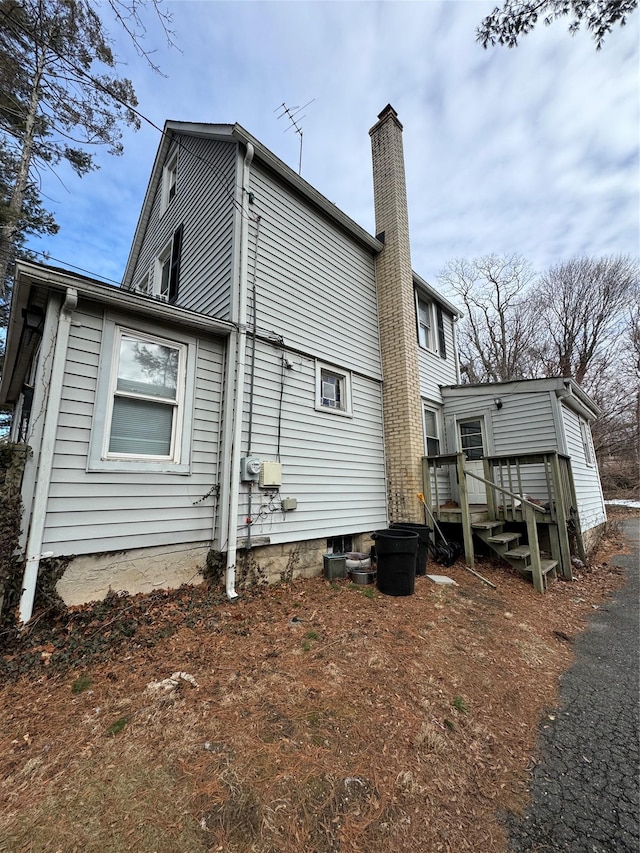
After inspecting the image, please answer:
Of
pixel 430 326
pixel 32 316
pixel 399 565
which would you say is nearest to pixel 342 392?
pixel 399 565

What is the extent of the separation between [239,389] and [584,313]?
24.5 m

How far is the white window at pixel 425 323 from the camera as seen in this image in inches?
384

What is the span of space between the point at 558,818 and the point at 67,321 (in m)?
5.54

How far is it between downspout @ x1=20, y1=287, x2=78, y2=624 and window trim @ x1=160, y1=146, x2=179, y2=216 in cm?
656

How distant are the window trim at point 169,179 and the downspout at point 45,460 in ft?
21.5

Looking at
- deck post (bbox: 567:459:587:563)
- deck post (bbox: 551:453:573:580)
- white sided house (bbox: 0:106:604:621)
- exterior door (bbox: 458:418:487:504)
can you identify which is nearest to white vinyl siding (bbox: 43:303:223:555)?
white sided house (bbox: 0:106:604:621)

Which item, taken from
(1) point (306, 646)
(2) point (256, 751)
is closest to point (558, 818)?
(2) point (256, 751)

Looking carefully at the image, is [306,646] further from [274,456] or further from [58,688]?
[274,456]

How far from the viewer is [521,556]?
18.9ft

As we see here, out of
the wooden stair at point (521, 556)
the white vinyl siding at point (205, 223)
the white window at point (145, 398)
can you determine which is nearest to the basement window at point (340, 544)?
the wooden stair at point (521, 556)

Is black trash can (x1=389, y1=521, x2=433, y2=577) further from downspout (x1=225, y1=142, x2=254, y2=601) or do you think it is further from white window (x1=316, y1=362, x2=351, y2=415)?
downspout (x1=225, y1=142, x2=254, y2=601)

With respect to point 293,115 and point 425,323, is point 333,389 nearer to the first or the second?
point 425,323

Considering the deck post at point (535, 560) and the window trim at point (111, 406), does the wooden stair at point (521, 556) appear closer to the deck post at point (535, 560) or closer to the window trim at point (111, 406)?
the deck post at point (535, 560)

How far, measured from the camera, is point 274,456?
541 cm
